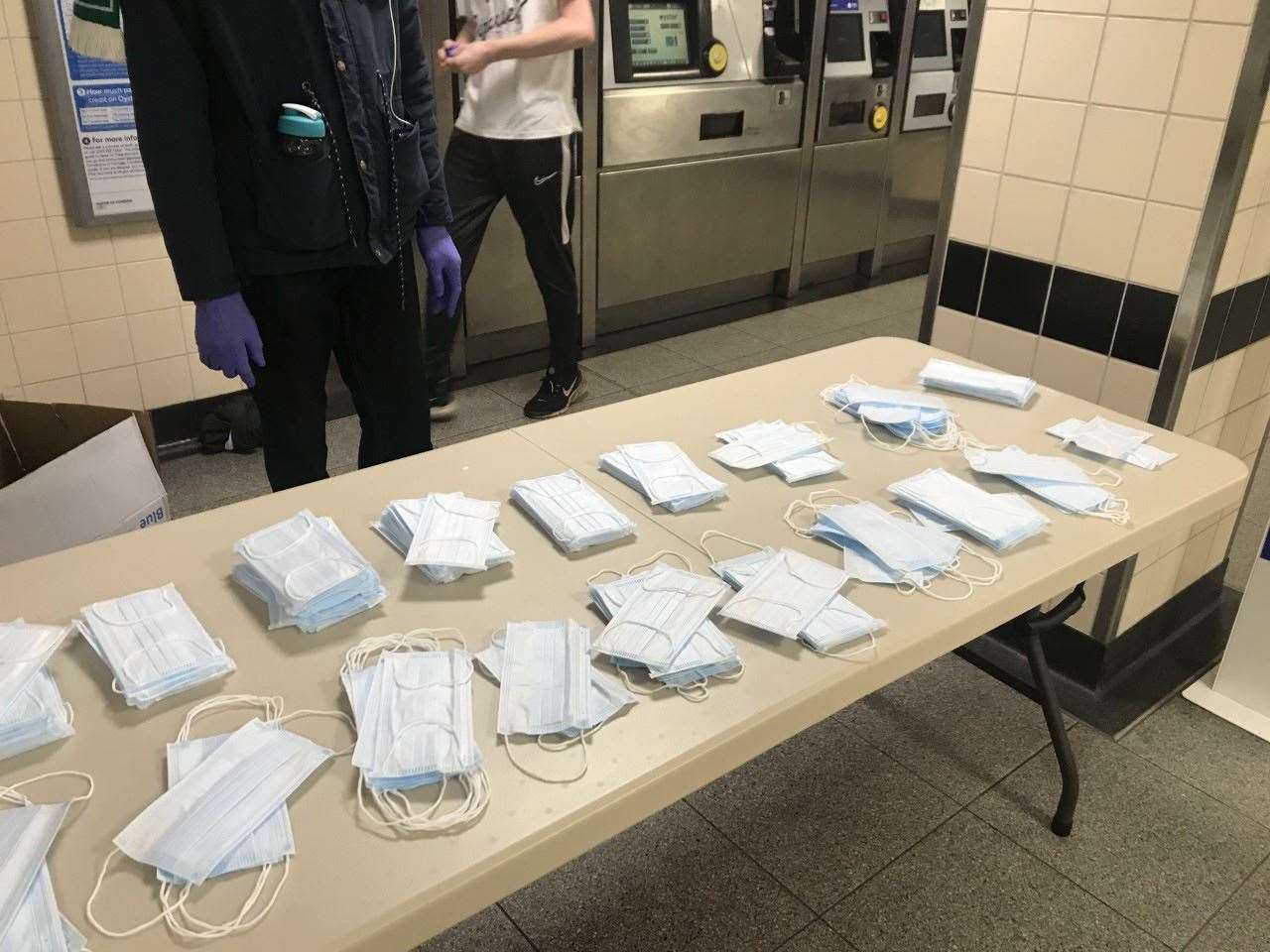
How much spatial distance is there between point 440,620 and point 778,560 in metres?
0.41

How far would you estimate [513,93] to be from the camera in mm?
2881

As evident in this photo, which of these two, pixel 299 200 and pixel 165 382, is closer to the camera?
pixel 299 200

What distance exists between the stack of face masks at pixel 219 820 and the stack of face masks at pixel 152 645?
66mm

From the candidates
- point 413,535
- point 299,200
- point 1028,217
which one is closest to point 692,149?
point 1028,217

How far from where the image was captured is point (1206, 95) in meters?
1.73

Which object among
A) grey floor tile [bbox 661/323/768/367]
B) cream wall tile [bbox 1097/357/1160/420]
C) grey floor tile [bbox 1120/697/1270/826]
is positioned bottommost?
grey floor tile [bbox 1120/697/1270/826]

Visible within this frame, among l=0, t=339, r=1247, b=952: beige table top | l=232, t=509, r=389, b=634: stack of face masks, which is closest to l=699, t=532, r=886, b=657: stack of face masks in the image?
l=0, t=339, r=1247, b=952: beige table top

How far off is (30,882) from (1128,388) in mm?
1934

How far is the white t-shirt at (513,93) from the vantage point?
2.79m

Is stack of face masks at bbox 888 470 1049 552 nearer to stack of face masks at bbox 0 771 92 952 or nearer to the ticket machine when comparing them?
stack of face masks at bbox 0 771 92 952

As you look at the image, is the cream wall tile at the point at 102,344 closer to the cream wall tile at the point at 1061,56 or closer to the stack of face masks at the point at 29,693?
the stack of face masks at the point at 29,693

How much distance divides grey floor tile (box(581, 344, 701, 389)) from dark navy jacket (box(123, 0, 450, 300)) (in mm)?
1936

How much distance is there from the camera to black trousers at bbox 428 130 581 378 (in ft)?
9.79

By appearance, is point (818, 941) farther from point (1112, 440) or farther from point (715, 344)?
point (715, 344)
